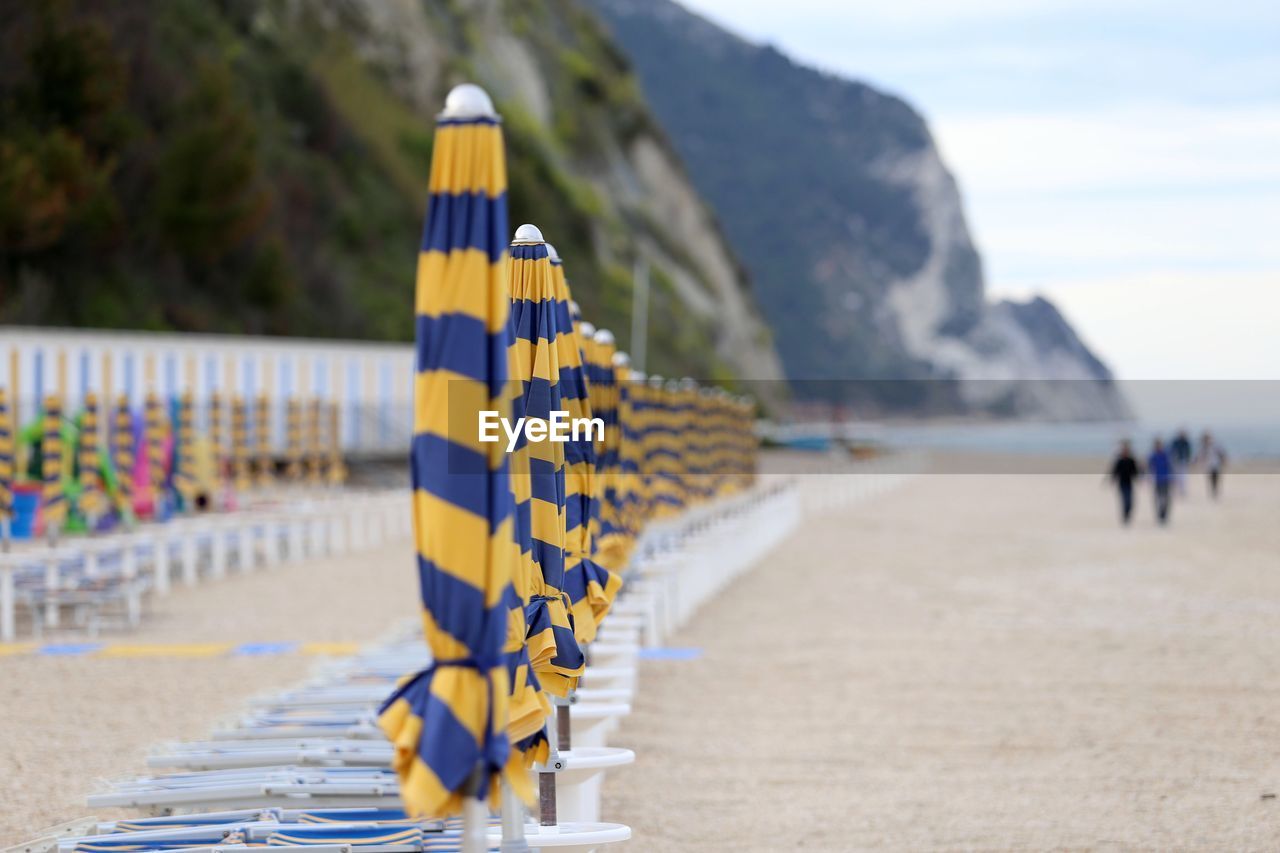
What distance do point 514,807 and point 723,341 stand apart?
62263mm

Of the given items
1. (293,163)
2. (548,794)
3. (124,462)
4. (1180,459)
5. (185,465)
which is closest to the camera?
(548,794)

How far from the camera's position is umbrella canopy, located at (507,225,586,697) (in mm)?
5359

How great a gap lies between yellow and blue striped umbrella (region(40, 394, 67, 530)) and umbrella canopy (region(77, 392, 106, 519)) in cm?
21

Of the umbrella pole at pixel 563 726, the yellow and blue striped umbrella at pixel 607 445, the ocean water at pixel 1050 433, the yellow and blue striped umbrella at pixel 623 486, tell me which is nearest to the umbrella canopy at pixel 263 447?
the yellow and blue striped umbrella at pixel 623 486

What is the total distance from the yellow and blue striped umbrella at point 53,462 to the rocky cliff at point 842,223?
121 metres

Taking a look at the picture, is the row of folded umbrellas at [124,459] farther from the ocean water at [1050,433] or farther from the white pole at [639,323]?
the ocean water at [1050,433]

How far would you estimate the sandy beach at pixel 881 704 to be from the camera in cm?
714

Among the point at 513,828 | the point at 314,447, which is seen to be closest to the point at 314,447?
the point at 314,447

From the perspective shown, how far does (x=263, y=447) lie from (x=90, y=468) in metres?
9.16

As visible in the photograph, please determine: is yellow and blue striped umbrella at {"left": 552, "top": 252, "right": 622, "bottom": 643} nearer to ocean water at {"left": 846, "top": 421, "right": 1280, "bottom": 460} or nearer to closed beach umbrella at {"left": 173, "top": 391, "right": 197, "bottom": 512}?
closed beach umbrella at {"left": 173, "top": 391, "right": 197, "bottom": 512}

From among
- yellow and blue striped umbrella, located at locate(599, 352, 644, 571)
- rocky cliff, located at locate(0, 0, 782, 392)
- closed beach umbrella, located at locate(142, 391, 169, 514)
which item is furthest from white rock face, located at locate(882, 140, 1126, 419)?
yellow and blue striped umbrella, located at locate(599, 352, 644, 571)

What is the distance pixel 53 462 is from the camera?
53.3 ft

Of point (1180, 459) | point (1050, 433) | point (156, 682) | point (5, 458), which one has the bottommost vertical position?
point (1050, 433)

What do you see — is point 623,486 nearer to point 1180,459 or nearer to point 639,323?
point 1180,459
